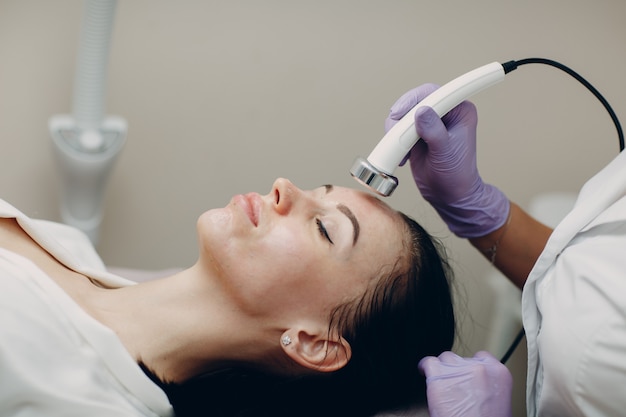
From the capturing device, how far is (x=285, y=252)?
3.97 feet

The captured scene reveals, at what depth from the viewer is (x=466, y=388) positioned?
3.95ft

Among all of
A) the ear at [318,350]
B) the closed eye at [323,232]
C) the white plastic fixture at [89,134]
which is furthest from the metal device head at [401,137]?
the white plastic fixture at [89,134]

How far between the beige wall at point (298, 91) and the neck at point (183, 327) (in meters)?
0.72

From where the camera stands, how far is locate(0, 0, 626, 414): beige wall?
6.05 ft

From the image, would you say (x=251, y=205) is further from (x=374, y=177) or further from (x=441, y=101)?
(x=441, y=101)

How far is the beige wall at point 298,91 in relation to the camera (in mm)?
1845

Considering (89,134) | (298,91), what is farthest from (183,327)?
(298,91)

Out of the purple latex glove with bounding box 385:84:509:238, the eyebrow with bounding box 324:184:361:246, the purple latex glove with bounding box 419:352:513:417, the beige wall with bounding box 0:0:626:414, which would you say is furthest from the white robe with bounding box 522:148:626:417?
the beige wall with bounding box 0:0:626:414

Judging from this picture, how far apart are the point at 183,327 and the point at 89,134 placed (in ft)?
2.35

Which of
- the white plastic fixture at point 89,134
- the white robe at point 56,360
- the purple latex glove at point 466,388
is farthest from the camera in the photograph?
the white plastic fixture at point 89,134

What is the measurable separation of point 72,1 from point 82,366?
108cm

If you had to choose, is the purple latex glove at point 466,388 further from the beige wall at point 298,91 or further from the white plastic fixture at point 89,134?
the white plastic fixture at point 89,134

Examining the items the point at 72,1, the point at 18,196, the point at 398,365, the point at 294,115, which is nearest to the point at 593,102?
the point at 294,115

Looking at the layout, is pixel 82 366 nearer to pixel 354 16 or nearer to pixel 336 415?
pixel 336 415
